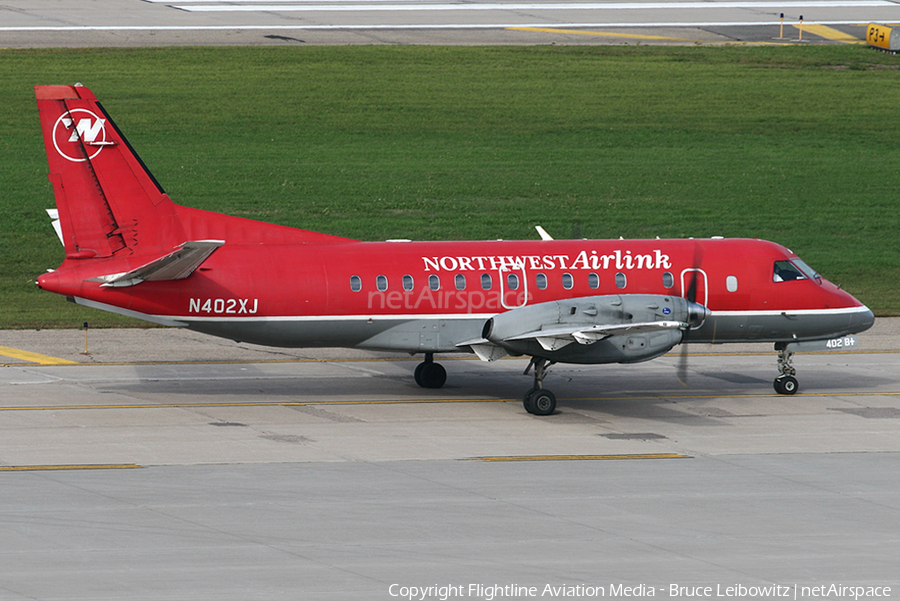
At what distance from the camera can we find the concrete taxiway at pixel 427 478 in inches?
601

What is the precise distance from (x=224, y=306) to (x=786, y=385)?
13.3 metres

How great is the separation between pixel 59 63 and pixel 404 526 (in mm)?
50522

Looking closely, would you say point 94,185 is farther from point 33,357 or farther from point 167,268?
point 33,357

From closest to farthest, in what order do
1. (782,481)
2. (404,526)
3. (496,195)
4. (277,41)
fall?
(404,526) < (782,481) < (496,195) < (277,41)

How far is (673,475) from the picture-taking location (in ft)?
66.2

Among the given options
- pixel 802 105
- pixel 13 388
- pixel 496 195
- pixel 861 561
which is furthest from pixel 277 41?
pixel 861 561

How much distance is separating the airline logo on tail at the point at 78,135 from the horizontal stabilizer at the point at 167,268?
2806mm

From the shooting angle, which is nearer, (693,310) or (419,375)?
(693,310)

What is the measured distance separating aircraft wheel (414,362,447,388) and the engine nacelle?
3550 millimetres

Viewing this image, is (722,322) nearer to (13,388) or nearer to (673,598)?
(673,598)

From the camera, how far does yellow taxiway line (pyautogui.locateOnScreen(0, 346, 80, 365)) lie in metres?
30.2

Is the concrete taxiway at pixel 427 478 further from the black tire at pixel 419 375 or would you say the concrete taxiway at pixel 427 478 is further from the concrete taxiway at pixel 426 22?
the concrete taxiway at pixel 426 22

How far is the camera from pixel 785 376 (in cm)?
2738

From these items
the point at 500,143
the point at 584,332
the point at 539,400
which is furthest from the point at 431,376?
the point at 500,143
